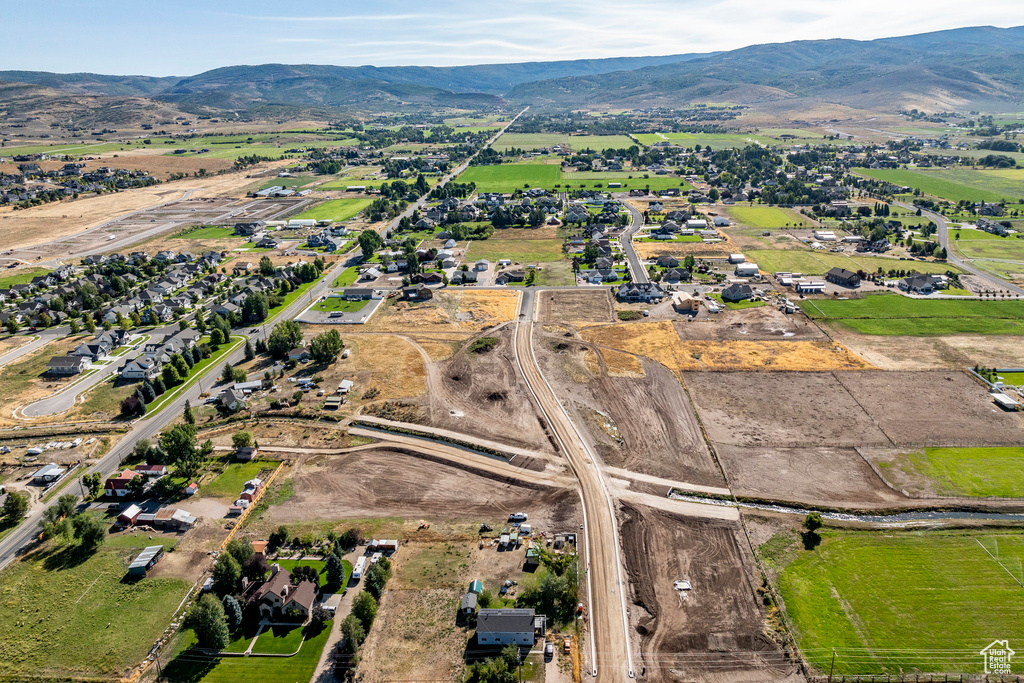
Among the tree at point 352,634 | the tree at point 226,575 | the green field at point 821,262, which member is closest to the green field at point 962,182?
the green field at point 821,262

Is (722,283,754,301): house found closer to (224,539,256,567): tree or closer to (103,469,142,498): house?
(224,539,256,567): tree

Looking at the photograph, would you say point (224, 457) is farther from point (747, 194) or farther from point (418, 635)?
point (747, 194)

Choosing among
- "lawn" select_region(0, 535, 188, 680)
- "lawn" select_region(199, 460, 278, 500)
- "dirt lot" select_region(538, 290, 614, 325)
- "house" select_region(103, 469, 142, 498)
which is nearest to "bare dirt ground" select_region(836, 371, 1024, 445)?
"dirt lot" select_region(538, 290, 614, 325)

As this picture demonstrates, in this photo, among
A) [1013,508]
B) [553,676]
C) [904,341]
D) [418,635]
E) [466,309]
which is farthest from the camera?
[466,309]

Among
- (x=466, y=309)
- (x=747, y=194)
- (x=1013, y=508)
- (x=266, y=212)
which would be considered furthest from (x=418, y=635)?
(x=747, y=194)

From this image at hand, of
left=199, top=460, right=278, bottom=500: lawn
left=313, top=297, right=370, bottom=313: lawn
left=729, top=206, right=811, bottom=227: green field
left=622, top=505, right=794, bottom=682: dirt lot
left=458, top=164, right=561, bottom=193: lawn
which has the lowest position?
left=622, top=505, right=794, bottom=682: dirt lot

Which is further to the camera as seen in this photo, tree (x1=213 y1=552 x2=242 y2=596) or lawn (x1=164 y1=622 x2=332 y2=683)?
tree (x1=213 y1=552 x2=242 y2=596)
